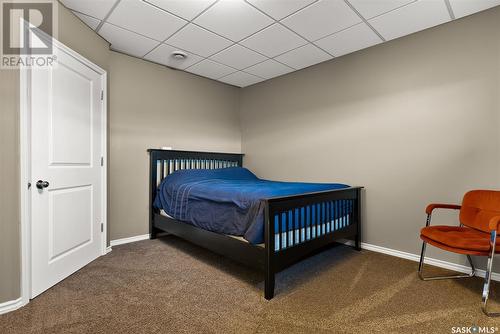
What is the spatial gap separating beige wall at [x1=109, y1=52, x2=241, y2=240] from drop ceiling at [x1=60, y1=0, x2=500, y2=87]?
1.05 feet

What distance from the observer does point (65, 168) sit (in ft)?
7.47

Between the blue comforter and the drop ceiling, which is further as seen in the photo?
the drop ceiling

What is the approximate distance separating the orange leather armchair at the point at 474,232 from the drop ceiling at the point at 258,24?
1.71 m

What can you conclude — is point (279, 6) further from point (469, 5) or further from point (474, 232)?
point (474, 232)

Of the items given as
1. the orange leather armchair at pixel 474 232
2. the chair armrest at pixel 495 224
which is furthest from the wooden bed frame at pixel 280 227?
the chair armrest at pixel 495 224

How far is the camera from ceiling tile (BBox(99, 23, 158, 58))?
8.73 ft

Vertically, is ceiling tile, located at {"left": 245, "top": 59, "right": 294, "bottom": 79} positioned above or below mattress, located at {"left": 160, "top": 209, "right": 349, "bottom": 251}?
above

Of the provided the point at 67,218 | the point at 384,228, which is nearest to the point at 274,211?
the point at 384,228

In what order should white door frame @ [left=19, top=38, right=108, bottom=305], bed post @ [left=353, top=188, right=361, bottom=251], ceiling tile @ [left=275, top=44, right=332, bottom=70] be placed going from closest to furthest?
white door frame @ [left=19, top=38, right=108, bottom=305] < bed post @ [left=353, top=188, right=361, bottom=251] < ceiling tile @ [left=275, top=44, right=332, bottom=70]

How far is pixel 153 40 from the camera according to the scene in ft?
9.38

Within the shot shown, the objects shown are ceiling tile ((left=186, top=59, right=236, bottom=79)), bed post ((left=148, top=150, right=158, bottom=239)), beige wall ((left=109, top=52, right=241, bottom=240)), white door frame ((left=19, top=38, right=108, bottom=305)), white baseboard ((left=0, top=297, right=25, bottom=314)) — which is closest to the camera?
white baseboard ((left=0, top=297, right=25, bottom=314))

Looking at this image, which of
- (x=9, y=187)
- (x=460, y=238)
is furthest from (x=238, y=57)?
(x=460, y=238)

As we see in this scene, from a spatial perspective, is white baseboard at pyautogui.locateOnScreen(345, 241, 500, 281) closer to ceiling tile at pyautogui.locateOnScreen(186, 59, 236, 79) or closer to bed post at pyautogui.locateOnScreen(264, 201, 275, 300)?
bed post at pyautogui.locateOnScreen(264, 201, 275, 300)

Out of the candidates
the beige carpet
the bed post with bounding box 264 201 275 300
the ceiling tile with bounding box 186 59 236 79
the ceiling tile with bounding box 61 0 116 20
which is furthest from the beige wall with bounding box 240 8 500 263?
the ceiling tile with bounding box 61 0 116 20
